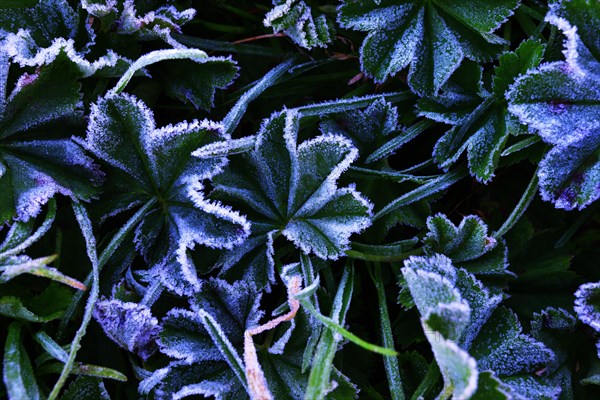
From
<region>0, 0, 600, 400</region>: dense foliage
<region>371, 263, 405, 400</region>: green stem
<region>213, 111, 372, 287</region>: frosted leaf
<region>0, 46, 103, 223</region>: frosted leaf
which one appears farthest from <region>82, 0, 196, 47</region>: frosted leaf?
<region>371, 263, 405, 400</region>: green stem

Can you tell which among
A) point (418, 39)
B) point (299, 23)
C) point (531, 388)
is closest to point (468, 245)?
point (531, 388)

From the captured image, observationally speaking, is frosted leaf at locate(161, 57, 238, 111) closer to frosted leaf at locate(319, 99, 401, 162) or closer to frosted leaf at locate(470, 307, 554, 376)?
frosted leaf at locate(319, 99, 401, 162)

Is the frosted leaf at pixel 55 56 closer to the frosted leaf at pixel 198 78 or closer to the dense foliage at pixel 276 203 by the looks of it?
the dense foliage at pixel 276 203

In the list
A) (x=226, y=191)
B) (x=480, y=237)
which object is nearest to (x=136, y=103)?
(x=226, y=191)

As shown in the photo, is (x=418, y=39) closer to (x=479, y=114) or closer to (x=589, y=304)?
(x=479, y=114)

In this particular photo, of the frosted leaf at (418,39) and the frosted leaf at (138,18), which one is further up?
the frosted leaf at (138,18)

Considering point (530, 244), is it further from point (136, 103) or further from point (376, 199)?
point (136, 103)

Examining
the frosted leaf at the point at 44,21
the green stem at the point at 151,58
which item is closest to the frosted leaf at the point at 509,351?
the green stem at the point at 151,58
